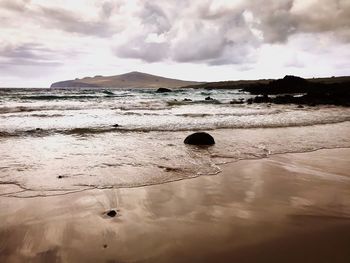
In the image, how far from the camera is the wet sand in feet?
10.00

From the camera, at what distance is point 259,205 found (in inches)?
169

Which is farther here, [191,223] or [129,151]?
[129,151]

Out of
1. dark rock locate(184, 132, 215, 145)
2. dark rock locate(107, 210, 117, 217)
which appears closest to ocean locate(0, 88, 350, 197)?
dark rock locate(184, 132, 215, 145)

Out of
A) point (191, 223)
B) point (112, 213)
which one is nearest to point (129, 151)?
point (112, 213)

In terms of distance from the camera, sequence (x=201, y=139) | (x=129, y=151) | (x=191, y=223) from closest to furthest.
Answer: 1. (x=191, y=223)
2. (x=129, y=151)
3. (x=201, y=139)

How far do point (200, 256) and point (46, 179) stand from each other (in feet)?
12.0

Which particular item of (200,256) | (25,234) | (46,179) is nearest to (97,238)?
(25,234)

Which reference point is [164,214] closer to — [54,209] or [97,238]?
[97,238]

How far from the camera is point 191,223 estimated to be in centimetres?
372

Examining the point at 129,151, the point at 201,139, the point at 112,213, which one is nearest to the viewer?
the point at 112,213

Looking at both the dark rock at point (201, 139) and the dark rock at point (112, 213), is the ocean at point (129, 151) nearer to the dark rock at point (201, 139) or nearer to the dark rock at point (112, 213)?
the dark rock at point (201, 139)

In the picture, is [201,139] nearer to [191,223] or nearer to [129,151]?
[129,151]

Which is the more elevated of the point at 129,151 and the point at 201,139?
the point at 201,139

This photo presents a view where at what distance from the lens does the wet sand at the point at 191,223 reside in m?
3.05
